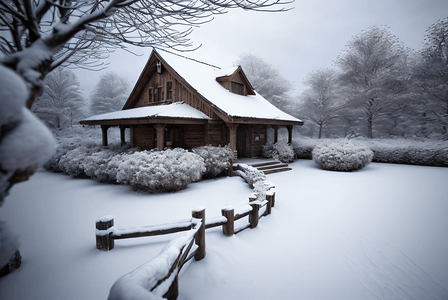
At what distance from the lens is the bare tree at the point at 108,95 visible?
32.8 meters

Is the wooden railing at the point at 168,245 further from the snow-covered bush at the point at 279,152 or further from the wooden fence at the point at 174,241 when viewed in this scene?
the snow-covered bush at the point at 279,152

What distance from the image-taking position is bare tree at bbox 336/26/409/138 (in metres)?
18.9

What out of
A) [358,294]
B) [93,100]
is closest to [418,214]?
[358,294]

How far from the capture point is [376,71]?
2005cm

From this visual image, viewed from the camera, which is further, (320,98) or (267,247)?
(320,98)

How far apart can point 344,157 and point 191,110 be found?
9.39 meters

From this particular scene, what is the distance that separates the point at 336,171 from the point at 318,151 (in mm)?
1685

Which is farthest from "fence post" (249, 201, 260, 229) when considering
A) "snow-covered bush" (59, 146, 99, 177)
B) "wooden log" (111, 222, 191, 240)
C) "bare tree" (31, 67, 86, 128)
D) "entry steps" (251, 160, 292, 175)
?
"bare tree" (31, 67, 86, 128)

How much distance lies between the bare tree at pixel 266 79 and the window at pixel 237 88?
10.8 m

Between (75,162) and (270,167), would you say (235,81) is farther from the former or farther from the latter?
(75,162)

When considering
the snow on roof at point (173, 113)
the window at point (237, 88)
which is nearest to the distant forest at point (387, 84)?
the window at point (237, 88)

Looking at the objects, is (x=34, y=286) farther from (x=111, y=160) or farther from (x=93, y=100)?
(x=93, y=100)

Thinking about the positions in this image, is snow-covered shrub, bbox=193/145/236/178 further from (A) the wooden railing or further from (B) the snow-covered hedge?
(B) the snow-covered hedge

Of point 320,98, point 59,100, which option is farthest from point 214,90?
point 59,100
